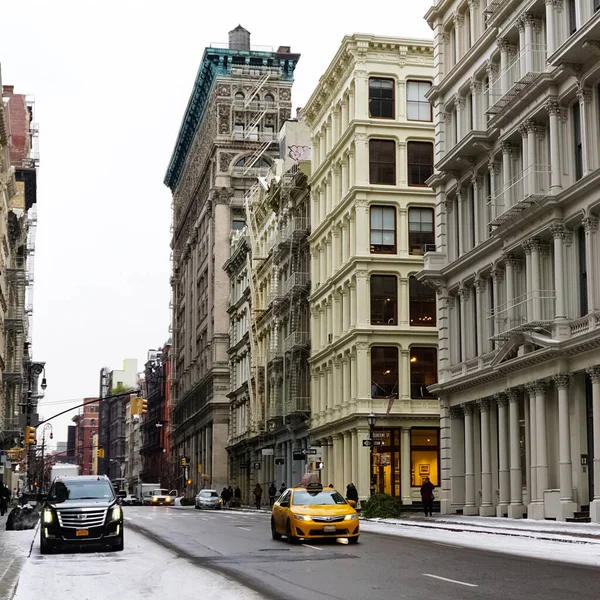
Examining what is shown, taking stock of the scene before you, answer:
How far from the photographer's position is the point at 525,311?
39.8 meters

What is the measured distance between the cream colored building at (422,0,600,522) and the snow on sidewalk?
185 centimetres

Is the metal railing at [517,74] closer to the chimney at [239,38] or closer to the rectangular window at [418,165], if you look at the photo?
the rectangular window at [418,165]

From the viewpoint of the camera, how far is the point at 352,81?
213ft

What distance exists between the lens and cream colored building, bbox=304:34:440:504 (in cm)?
6166

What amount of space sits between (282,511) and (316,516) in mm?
1957

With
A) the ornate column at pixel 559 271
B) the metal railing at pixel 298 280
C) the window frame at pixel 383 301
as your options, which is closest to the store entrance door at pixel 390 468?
the window frame at pixel 383 301

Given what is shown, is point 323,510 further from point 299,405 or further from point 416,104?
point 299,405

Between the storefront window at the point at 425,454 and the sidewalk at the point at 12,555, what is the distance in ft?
89.3

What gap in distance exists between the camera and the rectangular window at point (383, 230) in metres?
63.5

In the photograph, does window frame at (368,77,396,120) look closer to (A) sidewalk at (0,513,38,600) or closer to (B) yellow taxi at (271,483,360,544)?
(A) sidewalk at (0,513,38,600)

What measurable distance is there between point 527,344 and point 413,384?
76.2ft

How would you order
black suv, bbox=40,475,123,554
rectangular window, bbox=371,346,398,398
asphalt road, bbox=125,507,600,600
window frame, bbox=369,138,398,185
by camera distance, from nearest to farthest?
asphalt road, bbox=125,507,600,600 < black suv, bbox=40,475,123,554 < rectangular window, bbox=371,346,398,398 < window frame, bbox=369,138,398,185

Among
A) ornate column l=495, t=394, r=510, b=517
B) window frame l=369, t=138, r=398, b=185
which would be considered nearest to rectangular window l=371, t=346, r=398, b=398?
window frame l=369, t=138, r=398, b=185

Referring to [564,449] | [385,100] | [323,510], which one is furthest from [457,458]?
[385,100]
